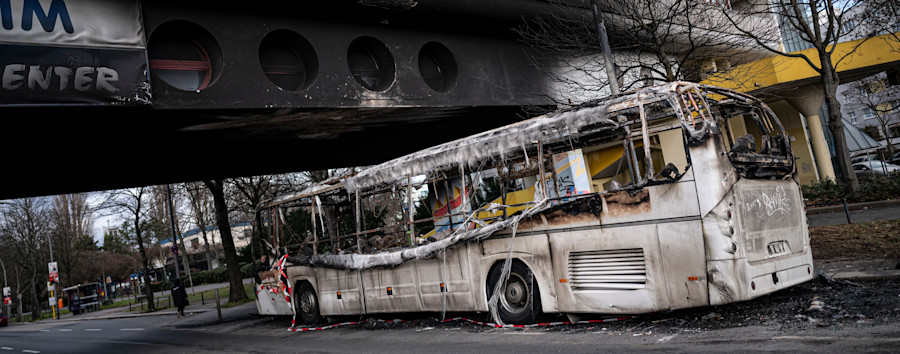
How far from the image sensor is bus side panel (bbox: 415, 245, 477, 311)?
32.8 ft

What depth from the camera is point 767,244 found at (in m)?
Result: 7.60

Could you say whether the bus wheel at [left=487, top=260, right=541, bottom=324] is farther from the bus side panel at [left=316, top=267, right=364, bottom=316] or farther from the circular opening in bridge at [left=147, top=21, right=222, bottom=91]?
the circular opening in bridge at [left=147, top=21, right=222, bottom=91]

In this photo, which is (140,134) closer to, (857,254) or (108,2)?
(108,2)

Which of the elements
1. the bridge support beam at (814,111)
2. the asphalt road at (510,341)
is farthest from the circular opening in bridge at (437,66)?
the bridge support beam at (814,111)

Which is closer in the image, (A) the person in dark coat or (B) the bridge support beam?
(A) the person in dark coat

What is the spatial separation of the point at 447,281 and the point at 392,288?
158 cm

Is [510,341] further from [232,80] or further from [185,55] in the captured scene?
[185,55]

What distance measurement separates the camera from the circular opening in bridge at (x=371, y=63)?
13.6m

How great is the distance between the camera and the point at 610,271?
26.3 feet

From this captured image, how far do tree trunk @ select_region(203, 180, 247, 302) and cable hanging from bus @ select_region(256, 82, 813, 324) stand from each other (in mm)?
13629

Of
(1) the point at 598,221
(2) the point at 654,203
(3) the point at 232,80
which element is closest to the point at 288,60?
(3) the point at 232,80

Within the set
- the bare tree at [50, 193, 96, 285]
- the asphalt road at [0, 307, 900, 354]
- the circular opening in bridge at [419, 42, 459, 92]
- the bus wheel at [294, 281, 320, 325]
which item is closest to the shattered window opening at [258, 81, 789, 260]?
the bus wheel at [294, 281, 320, 325]

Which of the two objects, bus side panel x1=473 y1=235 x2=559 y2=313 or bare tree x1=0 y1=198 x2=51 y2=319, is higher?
bare tree x1=0 y1=198 x2=51 y2=319

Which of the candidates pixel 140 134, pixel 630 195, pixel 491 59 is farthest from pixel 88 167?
pixel 630 195
